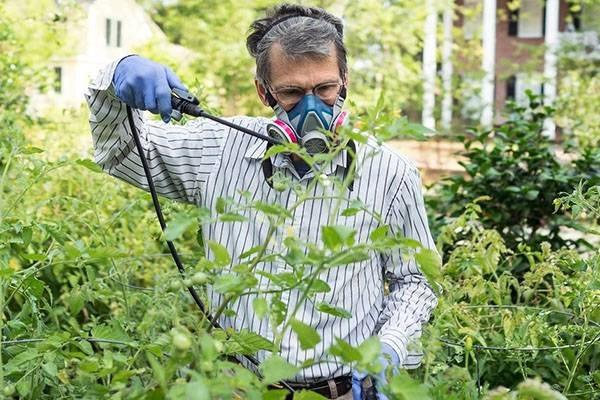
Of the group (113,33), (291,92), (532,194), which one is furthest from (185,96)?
(113,33)

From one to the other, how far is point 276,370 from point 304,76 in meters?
1.13

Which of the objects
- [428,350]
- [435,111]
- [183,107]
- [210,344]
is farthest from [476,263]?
[435,111]

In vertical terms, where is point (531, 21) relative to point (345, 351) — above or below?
above

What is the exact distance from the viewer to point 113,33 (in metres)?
24.9

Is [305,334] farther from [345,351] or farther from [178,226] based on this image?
[178,226]

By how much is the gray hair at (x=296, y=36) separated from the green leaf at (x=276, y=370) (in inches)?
45.2

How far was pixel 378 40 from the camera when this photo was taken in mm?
17578

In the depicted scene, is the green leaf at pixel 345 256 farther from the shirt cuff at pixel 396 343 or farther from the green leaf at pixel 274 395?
the shirt cuff at pixel 396 343

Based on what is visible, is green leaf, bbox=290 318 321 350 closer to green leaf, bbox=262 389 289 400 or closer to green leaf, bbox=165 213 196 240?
green leaf, bbox=262 389 289 400

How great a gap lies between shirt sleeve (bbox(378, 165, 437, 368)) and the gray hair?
0.33 meters

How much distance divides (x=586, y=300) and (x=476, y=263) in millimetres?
566

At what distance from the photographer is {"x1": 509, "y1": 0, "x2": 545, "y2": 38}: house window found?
24766 millimetres

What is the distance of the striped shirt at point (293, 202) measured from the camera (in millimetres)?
2236

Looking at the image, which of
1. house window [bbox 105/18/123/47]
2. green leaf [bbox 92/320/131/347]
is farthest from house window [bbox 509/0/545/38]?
green leaf [bbox 92/320/131/347]
